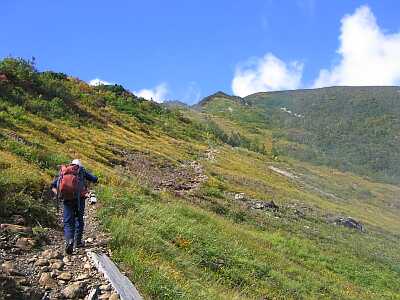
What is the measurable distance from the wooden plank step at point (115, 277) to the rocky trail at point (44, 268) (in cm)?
8

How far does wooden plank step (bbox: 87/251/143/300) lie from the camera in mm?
8055

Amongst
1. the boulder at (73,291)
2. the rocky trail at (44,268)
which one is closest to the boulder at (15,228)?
the rocky trail at (44,268)

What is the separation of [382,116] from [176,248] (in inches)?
7071

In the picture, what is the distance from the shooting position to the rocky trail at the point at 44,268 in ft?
25.9

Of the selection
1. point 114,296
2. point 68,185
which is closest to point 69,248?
point 68,185

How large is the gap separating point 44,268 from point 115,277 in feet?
3.86

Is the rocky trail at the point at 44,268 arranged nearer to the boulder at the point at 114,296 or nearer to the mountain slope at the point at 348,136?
the boulder at the point at 114,296

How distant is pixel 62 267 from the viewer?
878 centimetres

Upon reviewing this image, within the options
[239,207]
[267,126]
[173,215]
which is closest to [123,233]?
[173,215]

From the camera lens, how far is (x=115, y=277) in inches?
334

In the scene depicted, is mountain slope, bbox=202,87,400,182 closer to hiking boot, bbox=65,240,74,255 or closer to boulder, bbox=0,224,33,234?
boulder, bbox=0,224,33,234

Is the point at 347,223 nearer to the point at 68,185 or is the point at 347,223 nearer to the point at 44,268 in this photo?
the point at 68,185

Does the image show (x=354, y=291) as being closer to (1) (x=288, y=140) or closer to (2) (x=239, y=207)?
(2) (x=239, y=207)

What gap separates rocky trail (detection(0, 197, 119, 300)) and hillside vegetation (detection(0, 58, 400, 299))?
0.76m
